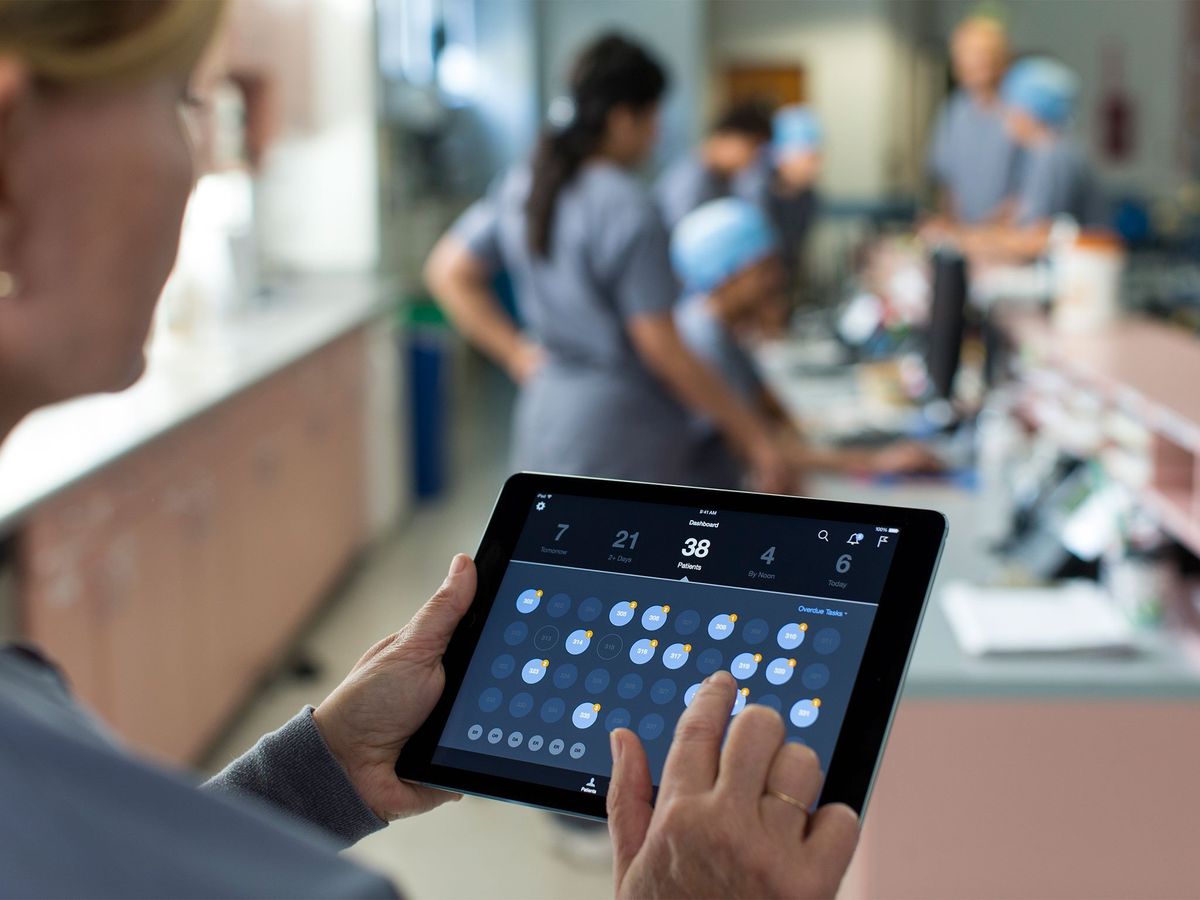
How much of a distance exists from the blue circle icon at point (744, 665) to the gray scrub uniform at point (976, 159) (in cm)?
585

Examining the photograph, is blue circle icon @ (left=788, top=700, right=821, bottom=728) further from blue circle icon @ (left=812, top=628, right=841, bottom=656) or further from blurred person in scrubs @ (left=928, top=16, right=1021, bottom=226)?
blurred person in scrubs @ (left=928, top=16, right=1021, bottom=226)

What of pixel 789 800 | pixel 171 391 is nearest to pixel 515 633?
pixel 789 800

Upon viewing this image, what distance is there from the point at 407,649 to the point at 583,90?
2.25 m

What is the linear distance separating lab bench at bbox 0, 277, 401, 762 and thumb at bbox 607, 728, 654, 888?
1633 millimetres

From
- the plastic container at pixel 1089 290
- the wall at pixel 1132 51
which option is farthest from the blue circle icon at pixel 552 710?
the wall at pixel 1132 51

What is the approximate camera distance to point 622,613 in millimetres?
880

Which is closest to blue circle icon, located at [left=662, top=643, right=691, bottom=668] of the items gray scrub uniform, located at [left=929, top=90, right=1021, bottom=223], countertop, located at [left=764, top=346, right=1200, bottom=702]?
countertop, located at [left=764, top=346, right=1200, bottom=702]

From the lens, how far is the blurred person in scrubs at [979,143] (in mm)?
6215

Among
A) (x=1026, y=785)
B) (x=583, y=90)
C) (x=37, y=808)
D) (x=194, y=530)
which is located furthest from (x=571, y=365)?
(x=37, y=808)

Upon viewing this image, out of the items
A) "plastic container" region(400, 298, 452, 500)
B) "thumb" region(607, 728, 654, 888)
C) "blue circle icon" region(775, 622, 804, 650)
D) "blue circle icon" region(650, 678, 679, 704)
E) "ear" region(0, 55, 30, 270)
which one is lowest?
"plastic container" region(400, 298, 452, 500)

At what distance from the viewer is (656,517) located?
92 cm

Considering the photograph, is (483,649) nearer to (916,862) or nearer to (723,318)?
(916,862)

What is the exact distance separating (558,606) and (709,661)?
112 millimetres

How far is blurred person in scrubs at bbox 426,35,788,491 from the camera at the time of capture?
288 centimetres
